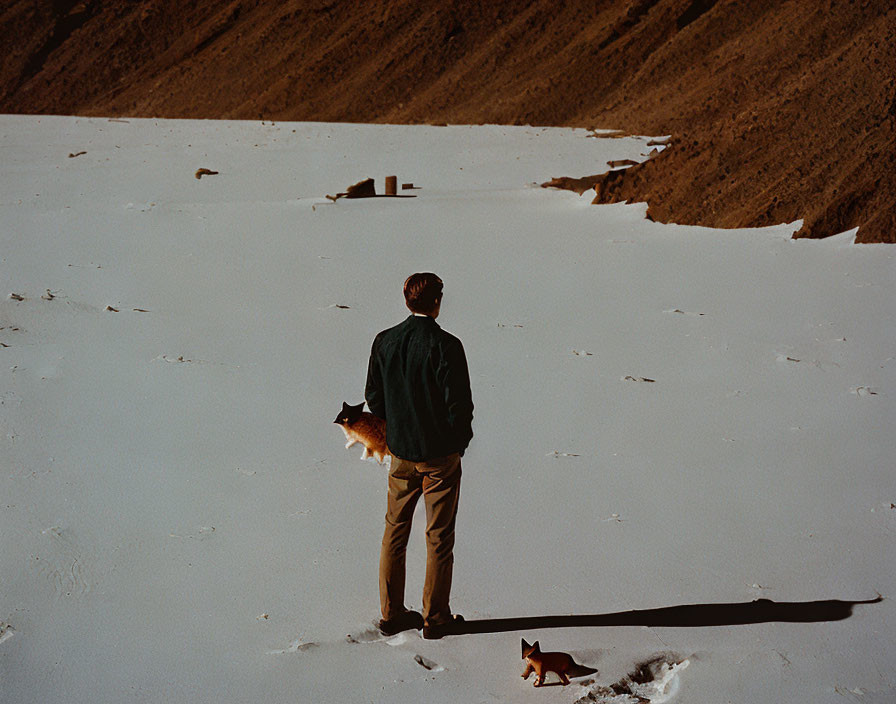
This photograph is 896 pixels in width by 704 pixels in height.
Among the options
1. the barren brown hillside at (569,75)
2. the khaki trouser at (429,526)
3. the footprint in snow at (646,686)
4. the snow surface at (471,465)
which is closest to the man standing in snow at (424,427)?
the khaki trouser at (429,526)

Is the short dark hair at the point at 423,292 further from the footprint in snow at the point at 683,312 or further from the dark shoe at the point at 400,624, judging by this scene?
the footprint in snow at the point at 683,312

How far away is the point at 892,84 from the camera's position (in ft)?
35.8

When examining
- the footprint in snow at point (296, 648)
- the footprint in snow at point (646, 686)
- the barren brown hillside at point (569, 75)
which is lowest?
the footprint in snow at point (646, 686)

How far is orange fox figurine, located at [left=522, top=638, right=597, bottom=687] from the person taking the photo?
2861mm

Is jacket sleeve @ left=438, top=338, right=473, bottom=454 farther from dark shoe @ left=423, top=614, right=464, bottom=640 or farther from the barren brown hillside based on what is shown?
the barren brown hillside

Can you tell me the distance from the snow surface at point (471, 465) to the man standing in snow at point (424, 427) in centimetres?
25

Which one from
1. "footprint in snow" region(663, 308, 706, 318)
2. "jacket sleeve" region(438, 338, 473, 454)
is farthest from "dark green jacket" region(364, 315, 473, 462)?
"footprint in snow" region(663, 308, 706, 318)

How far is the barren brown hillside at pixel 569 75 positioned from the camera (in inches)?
427

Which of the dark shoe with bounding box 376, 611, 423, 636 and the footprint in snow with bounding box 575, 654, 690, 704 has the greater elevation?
the dark shoe with bounding box 376, 611, 423, 636

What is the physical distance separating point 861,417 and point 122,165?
13589 mm

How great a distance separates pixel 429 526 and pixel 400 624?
414 millimetres

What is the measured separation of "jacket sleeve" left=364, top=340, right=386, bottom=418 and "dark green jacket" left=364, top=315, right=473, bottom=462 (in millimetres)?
70

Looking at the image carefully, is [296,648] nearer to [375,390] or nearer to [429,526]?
[429,526]

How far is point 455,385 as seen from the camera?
2941 mm
